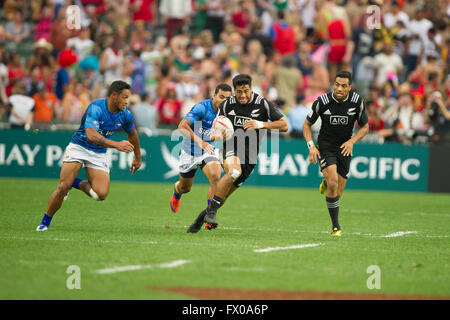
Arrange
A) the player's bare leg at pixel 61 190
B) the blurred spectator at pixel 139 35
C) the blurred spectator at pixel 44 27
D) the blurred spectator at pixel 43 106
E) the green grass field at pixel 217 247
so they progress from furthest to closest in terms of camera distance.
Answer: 1. the blurred spectator at pixel 44 27
2. the blurred spectator at pixel 139 35
3. the blurred spectator at pixel 43 106
4. the player's bare leg at pixel 61 190
5. the green grass field at pixel 217 247

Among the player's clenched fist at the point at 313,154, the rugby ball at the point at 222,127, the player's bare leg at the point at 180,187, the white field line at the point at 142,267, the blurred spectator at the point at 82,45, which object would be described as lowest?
the player's bare leg at the point at 180,187

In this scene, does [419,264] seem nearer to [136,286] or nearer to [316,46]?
[136,286]

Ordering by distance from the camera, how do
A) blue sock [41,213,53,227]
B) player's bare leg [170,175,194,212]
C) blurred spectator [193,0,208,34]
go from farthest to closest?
blurred spectator [193,0,208,34] → player's bare leg [170,175,194,212] → blue sock [41,213,53,227]

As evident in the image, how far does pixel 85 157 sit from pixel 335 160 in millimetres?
3667

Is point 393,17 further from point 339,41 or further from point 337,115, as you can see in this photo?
point 337,115

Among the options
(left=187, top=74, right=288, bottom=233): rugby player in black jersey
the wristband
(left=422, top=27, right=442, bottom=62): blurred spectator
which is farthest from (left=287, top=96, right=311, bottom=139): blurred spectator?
the wristband

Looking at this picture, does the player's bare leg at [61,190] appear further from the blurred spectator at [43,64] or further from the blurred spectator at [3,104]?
the blurred spectator at [43,64]

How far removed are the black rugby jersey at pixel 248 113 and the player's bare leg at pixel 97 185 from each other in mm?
1913

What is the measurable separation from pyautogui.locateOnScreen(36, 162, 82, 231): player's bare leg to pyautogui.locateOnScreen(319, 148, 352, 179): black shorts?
3.58 metres

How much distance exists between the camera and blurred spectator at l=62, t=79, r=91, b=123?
21531 millimetres

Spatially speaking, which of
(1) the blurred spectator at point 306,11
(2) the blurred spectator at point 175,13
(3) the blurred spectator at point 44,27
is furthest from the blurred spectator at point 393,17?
(3) the blurred spectator at point 44,27

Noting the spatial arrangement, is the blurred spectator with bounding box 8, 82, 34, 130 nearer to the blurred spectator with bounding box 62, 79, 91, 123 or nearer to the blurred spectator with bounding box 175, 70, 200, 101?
the blurred spectator with bounding box 62, 79, 91, 123

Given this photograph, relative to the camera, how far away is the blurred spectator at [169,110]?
22.0 meters

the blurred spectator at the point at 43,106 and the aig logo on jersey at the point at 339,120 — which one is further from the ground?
the aig logo on jersey at the point at 339,120
